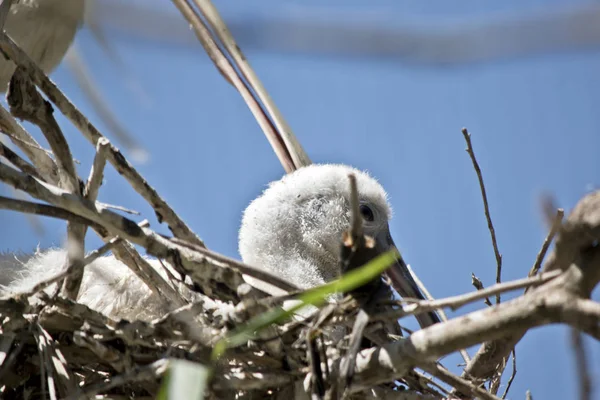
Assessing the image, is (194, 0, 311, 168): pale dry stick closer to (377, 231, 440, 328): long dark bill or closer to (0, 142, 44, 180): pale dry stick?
(377, 231, 440, 328): long dark bill

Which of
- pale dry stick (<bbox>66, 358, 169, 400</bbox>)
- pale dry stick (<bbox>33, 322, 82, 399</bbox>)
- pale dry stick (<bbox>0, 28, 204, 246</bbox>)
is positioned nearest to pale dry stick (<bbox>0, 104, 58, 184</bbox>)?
pale dry stick (<bbox>0, 28, 204, 246</bbox>)

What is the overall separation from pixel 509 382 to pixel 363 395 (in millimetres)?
583

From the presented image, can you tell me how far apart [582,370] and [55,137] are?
147 cm

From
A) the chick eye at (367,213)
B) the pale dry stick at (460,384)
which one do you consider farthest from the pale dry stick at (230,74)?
the pale dry stick at (460,384)

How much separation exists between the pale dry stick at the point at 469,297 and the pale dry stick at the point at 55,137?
79 centimetres

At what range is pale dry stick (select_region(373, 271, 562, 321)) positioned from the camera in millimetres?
1480

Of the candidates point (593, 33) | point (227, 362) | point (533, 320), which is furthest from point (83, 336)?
point (593, 33)

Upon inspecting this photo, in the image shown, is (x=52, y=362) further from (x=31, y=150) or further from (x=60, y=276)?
(x=31, y=150)

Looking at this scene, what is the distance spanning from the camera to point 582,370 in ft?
3.15

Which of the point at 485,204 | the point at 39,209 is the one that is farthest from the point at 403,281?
the point at 39,209

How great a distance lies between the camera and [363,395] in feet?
6.49

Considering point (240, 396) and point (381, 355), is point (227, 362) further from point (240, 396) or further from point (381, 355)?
point (381, 355)

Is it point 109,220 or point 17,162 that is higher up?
point 17,162

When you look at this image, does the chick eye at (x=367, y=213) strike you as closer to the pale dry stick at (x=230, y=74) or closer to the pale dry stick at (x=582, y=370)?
the pale dry stick at (x=230, y=74)
